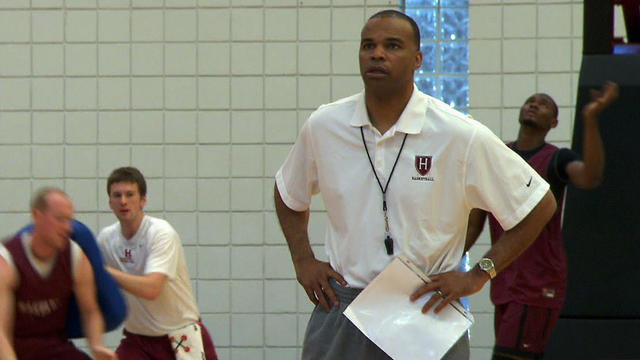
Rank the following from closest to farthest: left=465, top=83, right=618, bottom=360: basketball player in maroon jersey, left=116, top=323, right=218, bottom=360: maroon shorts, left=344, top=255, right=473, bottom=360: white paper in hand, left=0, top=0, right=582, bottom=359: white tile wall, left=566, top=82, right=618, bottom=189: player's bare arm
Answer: left=344, top=255, right=473, bottom=360: white paper in hand → left=566, top=82, right=618, bottom=189: player's bare arm → left=465, top=83, right=618, bottom=360: basketball player in maroon jersey → left=116, top=323, right=218, bottom=360: maroon shorts → left=0, top=0, right=582, bottom=359: white tile wall

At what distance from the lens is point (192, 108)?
26.7 ft

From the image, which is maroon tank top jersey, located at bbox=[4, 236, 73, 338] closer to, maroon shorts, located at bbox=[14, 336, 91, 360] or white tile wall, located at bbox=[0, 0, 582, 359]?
maroon shorts, located at bbox=[14, 336, 91, 360]

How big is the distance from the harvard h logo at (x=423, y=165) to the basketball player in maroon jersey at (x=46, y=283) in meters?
1.87

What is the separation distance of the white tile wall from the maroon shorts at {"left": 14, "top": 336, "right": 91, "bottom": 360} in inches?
129

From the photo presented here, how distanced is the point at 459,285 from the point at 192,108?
4987 millimetres

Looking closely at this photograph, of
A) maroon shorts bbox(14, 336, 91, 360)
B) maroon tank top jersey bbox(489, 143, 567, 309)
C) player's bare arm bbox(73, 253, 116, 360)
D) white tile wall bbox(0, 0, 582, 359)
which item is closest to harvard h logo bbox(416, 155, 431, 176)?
player's bare arm bbox(73, 253, 116, 360)

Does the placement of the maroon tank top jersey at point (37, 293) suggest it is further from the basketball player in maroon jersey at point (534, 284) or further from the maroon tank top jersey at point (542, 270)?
the maroon tank top jersey at point (542, 270)

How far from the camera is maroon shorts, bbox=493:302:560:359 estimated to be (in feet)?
18.4

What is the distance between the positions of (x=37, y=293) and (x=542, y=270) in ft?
8.10

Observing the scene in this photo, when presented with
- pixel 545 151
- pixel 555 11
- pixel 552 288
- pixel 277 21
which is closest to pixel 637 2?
pixel 545 151

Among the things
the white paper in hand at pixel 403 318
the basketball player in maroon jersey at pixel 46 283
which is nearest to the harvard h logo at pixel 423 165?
the white paper in hand at pixel 403 318

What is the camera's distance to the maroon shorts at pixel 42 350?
4789 mm

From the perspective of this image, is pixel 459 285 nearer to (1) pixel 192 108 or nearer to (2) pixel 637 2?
(2) pixel 637 2

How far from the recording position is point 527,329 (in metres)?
5.64
